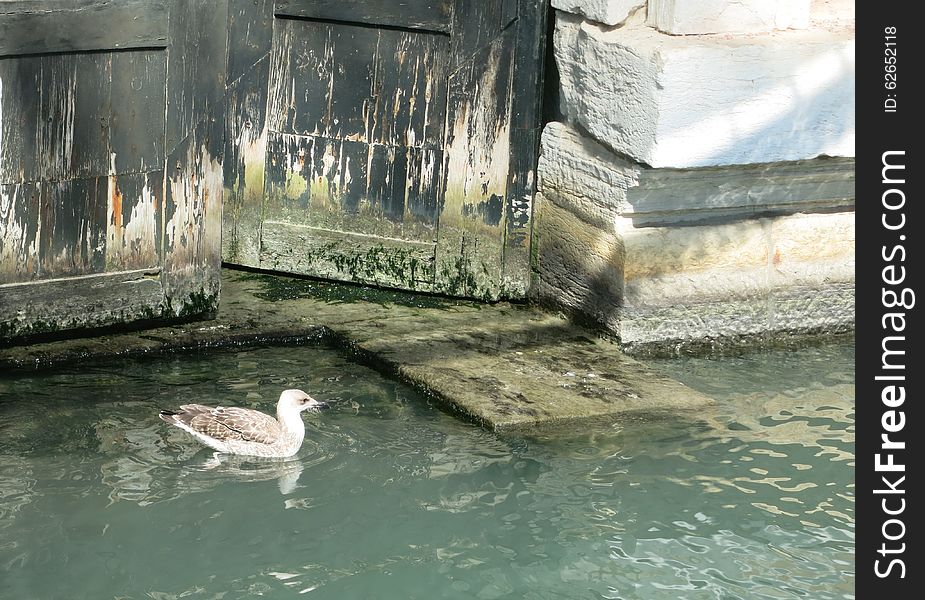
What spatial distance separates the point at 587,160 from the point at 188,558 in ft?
9.76

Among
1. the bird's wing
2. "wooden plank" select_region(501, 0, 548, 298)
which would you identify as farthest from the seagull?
"wooden plank" select_region(501, 0, 548, 298)

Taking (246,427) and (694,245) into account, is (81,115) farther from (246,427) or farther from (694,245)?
(694,245)

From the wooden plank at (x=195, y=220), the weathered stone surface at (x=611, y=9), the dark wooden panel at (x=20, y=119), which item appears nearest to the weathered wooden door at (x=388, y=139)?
the weathered stone surface at (x=611, y=9)

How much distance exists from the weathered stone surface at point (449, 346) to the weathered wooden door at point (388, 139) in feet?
0.60

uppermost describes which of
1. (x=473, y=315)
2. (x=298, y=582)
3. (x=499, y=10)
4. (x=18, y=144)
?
(x=499, y=10)

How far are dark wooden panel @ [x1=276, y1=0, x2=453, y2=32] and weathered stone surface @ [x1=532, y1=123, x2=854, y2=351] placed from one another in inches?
29.9

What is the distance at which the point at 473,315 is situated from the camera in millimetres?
6883

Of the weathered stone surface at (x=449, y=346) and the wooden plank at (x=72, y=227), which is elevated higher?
the wooden plank at (x=72, y=227)

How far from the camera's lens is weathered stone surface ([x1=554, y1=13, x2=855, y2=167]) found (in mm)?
6098

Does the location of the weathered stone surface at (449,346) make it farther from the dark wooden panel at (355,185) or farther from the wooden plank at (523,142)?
the dark wooden panel at (355,185)

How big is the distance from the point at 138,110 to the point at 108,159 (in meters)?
0.25

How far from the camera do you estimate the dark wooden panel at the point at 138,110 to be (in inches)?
236
